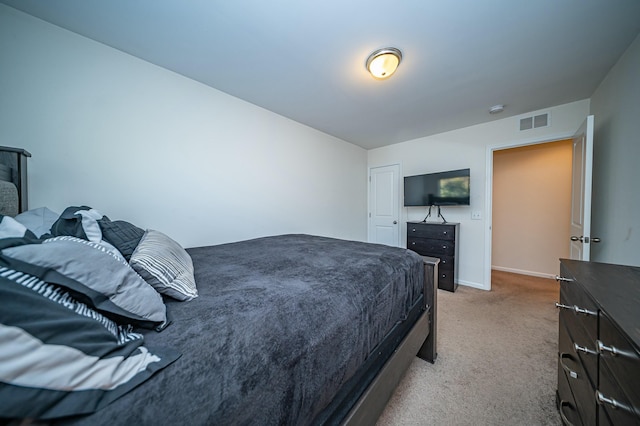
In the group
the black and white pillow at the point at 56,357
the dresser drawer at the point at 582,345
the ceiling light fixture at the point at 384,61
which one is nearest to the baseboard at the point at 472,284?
the dresser drawer at the point at 582,345

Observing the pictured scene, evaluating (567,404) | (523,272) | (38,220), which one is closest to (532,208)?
(523,272)

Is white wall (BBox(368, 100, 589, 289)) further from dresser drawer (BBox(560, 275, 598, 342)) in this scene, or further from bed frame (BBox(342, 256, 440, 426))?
dresser drawer (BBox(560, 275, 598, 342))

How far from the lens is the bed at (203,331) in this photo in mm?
438

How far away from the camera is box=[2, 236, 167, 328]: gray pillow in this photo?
0.52 metres

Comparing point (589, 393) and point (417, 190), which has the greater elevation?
point (417, 190)

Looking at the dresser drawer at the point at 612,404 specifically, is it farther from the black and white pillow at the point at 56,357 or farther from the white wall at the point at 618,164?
the white wall at the point at 618,164

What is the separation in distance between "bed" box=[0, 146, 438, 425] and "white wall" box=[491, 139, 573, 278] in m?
3.89

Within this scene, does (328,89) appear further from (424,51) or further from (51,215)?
(51,215)

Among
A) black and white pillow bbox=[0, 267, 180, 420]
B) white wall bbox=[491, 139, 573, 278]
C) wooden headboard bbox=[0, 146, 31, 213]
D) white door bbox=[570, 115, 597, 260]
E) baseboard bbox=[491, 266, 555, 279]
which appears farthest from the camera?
baseboard bbox=[491, 266, 555, 279]

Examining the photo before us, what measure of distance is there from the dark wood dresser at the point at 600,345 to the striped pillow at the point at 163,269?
1.39 m

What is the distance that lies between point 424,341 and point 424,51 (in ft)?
7.47

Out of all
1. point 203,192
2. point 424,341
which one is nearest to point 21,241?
point 203,192

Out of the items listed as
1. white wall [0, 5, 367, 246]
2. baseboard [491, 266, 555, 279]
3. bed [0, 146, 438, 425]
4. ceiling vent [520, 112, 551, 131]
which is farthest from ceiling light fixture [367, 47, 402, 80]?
baseboard [491, 266, 555, 279]

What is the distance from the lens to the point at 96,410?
1.37ft
